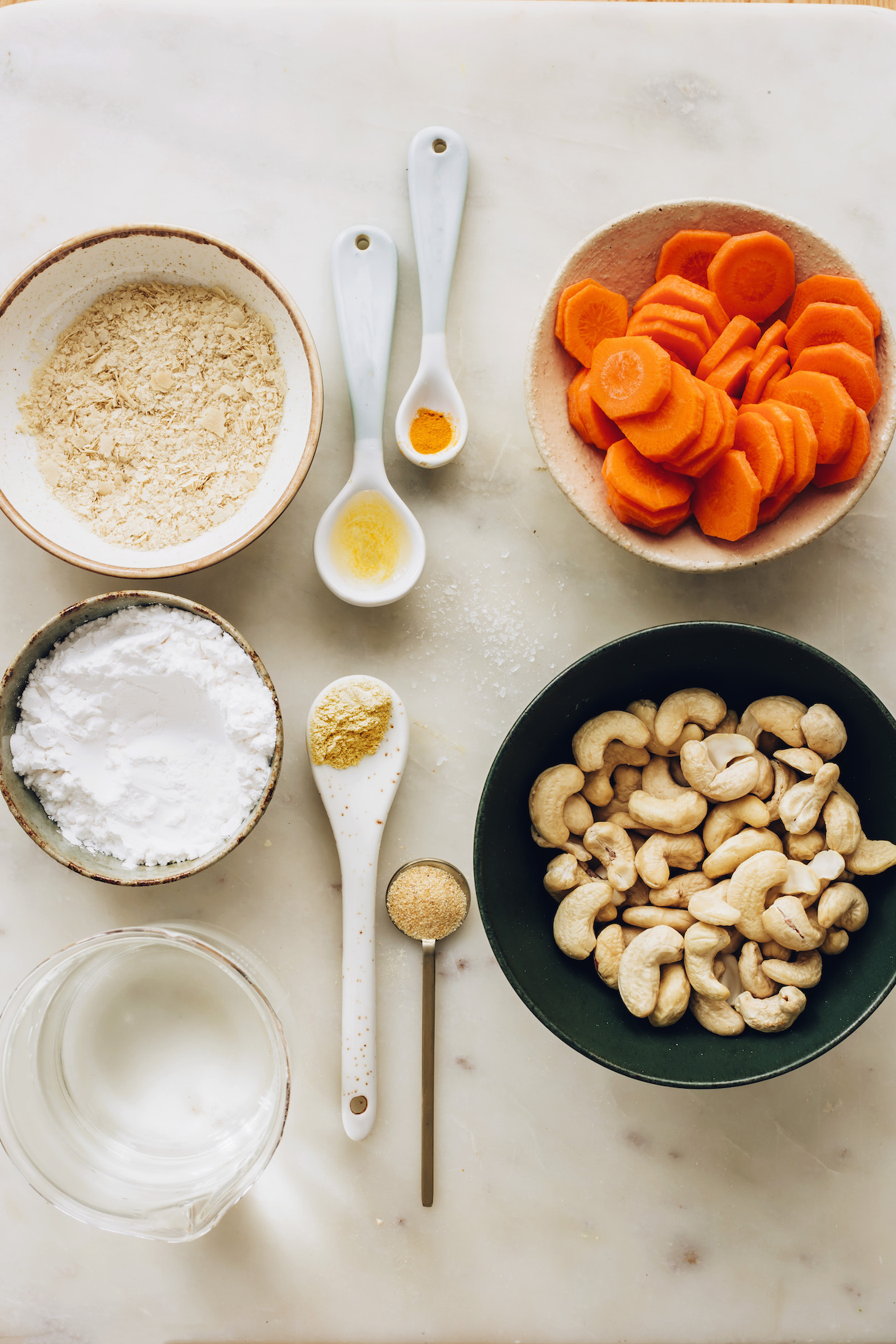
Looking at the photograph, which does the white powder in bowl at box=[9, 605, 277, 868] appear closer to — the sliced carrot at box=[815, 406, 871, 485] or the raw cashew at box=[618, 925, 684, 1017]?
the raw cashew at box=[618, 925, 684, 1017]

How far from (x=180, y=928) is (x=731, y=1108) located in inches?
26.3

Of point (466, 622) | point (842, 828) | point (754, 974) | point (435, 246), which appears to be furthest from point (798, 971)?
point (435, 246)

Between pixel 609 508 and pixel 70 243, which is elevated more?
pixel 70 243

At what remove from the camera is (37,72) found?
38.5 inches

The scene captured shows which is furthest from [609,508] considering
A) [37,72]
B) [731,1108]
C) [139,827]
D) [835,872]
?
Result: [37,72]

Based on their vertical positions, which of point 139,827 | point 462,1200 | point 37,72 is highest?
point 37,72

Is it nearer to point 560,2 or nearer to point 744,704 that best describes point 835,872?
point 744,704

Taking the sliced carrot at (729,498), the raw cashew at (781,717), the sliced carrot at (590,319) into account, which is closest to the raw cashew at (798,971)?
the raw cashew at (781,717)

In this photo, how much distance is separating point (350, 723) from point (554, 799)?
24cm

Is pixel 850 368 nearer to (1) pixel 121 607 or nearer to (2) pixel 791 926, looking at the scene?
(2) pixel 791 926

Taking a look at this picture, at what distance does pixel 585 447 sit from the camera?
2.96 ft

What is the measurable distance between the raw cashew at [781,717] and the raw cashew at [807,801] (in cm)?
4

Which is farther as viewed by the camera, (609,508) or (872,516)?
(872,516)

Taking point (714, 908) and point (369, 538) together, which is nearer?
point (714, 908)
